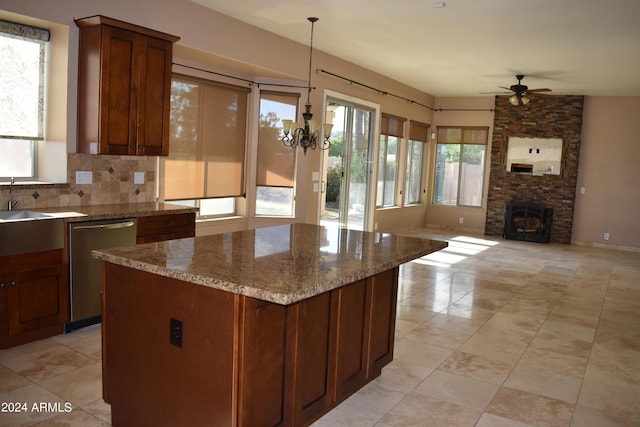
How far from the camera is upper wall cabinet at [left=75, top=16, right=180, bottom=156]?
4.15 m

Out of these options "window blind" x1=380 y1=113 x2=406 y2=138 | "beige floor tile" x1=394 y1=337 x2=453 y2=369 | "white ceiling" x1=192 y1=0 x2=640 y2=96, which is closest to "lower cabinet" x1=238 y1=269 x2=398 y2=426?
"beige floor tile" x1=394 y1=337 x2=453 y2=369

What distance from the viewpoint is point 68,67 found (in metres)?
4.23

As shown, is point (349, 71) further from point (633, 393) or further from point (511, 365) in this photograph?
point (633, 393)

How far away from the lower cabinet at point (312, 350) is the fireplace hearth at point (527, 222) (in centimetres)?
769

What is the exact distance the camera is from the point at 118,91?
4.26 metres

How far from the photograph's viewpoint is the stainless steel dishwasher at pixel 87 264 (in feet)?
12.6

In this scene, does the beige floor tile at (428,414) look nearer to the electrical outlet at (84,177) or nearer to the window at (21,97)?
the electrical outlet at (84,177)

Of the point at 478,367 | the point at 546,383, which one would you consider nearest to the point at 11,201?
the point at 478,367

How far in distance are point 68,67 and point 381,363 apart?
3.35 m

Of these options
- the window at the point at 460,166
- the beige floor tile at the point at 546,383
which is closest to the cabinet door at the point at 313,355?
the beige floor tile at the point at 546,383

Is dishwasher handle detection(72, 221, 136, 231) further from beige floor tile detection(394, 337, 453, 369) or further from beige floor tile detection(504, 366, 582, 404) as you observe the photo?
beige floor tile detection(504, 366, 582, 404)

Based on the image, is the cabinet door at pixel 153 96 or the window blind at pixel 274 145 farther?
the window blind at pixel 274 145

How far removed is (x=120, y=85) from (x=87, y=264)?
1.47 meters

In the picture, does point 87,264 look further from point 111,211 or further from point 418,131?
point 418,131
